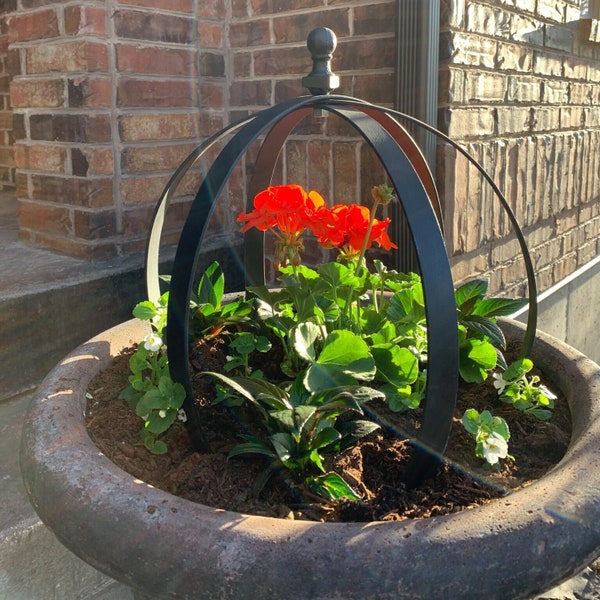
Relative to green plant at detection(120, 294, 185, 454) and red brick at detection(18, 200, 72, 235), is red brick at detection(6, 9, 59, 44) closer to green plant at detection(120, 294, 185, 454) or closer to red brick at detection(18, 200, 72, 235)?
red brick at detection(18, 200, 72, 235)

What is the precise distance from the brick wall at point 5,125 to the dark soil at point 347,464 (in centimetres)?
271

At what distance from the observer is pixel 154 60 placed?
6.04 ft

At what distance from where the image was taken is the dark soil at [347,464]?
0.84 metres

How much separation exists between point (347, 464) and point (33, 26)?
4.98 feet

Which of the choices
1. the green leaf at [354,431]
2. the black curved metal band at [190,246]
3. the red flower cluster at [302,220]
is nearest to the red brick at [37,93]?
the red flower cluster at [302,220]

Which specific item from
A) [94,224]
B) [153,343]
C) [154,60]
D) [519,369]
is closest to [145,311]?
[153,343]

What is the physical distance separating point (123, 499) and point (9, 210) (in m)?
2.31

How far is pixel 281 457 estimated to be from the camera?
33.6 inches

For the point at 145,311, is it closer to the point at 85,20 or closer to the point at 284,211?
the point at 284,211

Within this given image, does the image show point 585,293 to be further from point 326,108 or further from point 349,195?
point 326,108

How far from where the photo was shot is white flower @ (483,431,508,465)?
35.9 inches

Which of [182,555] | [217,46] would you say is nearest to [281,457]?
[182,555]

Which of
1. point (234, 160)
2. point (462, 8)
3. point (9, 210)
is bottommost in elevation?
point (9, 210)

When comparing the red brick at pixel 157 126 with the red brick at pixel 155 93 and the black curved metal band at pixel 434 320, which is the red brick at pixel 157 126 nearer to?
the red brick at pixel 155 93
